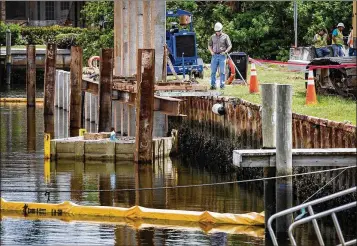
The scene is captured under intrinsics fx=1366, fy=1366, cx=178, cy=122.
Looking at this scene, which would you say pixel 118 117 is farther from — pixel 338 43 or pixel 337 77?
pixel 337 77

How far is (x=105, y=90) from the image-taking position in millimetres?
36656

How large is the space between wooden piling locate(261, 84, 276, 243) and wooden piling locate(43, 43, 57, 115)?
26.2 m

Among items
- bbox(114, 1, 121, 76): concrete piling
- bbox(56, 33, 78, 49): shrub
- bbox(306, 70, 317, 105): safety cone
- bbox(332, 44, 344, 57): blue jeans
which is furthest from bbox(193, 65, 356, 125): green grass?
bbox(56, 33, 78, 49): shrub

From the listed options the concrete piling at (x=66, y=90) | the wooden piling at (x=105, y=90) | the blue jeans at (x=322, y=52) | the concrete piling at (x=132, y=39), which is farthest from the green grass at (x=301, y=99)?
the concrete piling at (x=66, y=90)

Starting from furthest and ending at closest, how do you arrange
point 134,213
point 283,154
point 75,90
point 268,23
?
1. point 268,23
2. point 75,90
3. point 134,213
4. point 283,154

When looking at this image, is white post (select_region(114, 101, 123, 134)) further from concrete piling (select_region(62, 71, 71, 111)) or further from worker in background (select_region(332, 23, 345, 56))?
concrete piling (select_region(62, 71, 71, 111))

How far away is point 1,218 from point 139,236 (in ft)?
9.61

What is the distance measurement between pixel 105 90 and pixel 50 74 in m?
10.3

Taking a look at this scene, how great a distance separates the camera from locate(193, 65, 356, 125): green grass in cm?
2806

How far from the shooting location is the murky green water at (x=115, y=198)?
21875 millimetres

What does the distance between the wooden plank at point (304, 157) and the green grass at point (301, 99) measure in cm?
497

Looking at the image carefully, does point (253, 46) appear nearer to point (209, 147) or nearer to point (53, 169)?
point (209, 147)

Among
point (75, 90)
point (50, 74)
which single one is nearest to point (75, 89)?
point (75, 90)

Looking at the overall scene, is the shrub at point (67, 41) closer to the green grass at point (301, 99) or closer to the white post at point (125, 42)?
the green grass at point (301, 99)
